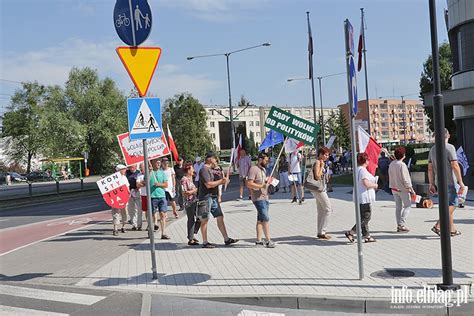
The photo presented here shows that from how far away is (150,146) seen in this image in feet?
39.3

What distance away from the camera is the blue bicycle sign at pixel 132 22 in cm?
736

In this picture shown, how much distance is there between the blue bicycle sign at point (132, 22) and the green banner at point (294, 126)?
3130 mm

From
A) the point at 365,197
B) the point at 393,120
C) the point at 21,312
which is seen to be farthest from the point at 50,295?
the point at 393,120

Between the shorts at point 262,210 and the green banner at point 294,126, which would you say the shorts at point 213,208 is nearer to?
the shorts at point 262,210

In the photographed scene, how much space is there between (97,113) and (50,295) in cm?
5844

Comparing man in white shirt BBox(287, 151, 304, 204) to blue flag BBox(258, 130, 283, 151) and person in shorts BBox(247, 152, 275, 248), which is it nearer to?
blue flag BBox(258, 130, 283, 151)

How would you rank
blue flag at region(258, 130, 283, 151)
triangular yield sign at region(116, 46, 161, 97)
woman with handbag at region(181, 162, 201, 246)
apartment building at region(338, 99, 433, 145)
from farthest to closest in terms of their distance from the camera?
apartment building at region(338, 99, 433, 145) → blue flag at region(258, 130, 283, 151) → woman with handbag at region(181, 162, 201, 246) → triangular yield sign at region(116, 46, 161, 97)

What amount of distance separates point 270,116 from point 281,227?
3176 mm

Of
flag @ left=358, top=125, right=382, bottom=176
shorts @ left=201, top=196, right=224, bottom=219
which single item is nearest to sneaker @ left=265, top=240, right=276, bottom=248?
shorts @ left=201, top=196, right=224, bottom=219

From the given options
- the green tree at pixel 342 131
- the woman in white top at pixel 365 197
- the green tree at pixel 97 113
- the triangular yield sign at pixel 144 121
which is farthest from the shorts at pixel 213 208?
the green tree at pixel 342 131

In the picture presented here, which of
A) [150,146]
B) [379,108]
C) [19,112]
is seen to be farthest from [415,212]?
[379,108]

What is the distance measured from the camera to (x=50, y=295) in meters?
7.05

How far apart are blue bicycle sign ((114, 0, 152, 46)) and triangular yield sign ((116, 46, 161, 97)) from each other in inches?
5.8

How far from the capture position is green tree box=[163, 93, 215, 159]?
73.8 metres
